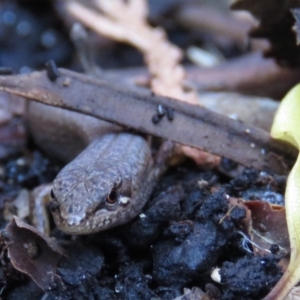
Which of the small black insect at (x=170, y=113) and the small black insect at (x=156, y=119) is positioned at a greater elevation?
the small black insect at (x=170, y=113)

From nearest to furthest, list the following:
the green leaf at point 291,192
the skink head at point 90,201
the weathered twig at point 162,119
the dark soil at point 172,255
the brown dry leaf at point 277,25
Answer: the green leaf at point 291,192 < the dark soil at point 172,255 < the skink head at point 90,201 < the weathered twig at point 162,119 < the brown dry leaf at point 277,25

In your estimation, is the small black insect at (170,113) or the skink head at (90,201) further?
the small black insect at (170,113)

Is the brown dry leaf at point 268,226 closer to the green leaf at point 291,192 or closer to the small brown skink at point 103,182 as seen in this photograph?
the green leaf at point 291,192

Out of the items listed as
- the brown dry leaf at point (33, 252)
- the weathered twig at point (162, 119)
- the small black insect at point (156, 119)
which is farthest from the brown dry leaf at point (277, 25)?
the brown dry leaf at point (33, 252)

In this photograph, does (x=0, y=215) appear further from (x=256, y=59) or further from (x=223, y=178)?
(x=256, y=59)

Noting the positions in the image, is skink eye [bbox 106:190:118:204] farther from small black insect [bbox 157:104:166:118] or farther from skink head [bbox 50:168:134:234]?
small black insect [bbox 157:104:166:118]

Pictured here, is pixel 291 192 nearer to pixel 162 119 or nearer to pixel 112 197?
pixel 112 197

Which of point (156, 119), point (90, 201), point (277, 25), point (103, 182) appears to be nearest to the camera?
point (90, 201)

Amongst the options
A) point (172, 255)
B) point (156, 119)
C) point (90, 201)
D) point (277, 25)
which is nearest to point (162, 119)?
point (156, 119)

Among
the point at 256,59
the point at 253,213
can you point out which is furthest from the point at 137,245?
the point at 256,59
